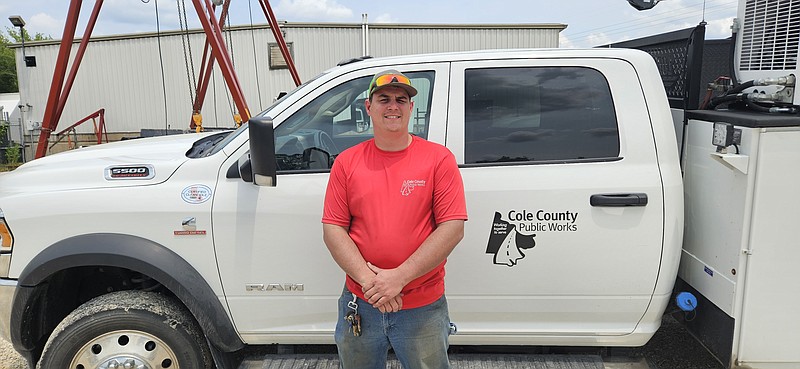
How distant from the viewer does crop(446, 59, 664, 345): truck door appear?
257 cm

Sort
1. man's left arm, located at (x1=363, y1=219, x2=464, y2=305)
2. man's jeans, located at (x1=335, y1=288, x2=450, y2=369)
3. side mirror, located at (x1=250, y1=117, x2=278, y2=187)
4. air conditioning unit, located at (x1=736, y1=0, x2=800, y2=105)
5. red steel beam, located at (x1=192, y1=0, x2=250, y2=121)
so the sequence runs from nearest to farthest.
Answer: man's left arm, located at (x1=363, y1=219, x2=464, y2=305), man's jeans, located at (x1=335, y1=288, x2=450, y2=369), side mirror, located at (x1=250, y1=117, x2=278, y2=187), air conditioning unit, located at (x1=736, y1=0, x2=800, y2=105), red steel beam, located at (x1=192, y1=0, x2=250, y2=121)

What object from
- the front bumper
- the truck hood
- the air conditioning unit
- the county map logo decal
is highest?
the air conditioning unit

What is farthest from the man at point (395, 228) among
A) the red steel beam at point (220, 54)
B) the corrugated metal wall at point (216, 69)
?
the corrugated metal wall at point (216, 69)

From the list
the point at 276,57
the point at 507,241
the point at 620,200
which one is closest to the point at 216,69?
the point at 276,57

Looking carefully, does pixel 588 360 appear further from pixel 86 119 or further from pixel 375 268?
pixel 86 119

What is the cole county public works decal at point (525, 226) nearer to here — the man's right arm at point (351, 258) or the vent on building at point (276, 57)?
the man's right arm at point (351, 258)

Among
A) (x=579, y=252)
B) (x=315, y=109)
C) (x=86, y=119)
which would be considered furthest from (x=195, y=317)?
(x=86, y=119)

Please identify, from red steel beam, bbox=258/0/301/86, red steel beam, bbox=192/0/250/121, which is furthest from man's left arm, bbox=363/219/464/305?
red steel beam, bbox=258/0/301/86

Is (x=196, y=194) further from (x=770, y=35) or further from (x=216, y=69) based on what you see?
(x=216, y=69)

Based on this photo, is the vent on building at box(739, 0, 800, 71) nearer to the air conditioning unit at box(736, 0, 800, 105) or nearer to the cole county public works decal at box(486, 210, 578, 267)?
the air conditioning unit at box(736, 0, 800, 105)

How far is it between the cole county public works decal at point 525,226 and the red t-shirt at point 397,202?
0.61m

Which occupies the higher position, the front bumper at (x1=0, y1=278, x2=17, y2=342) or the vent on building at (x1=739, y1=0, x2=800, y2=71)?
the vent on building at (x1=739, y1=0, x2=800, y2=71)

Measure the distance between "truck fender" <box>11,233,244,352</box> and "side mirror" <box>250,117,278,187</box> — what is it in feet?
2.09

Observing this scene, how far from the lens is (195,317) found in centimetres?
275
